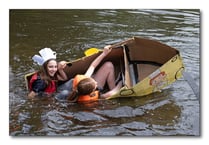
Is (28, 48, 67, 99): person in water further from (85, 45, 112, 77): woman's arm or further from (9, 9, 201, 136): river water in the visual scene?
(85, 45, 112, 77): woman's arm

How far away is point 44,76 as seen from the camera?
166 inches

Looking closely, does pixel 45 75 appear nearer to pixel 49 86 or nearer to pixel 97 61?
pixel 49 86

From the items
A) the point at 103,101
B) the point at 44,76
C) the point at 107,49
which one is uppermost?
the point at 107,49

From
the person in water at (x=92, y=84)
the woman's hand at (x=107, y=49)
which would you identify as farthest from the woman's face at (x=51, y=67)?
the woman's hand at (x=107, y=49)

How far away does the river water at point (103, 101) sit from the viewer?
12.8 ft

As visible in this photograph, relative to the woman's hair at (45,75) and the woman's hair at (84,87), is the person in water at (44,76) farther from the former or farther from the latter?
the woman's hair at (84,87)

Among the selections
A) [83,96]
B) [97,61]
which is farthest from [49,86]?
[97,61]

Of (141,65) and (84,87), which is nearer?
(84,87)

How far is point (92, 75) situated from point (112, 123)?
47 cm

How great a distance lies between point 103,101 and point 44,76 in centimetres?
38

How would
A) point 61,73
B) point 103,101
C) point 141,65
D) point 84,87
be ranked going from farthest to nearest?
point 141,65 < point 61,73 < point 103,101 < point 84,87
